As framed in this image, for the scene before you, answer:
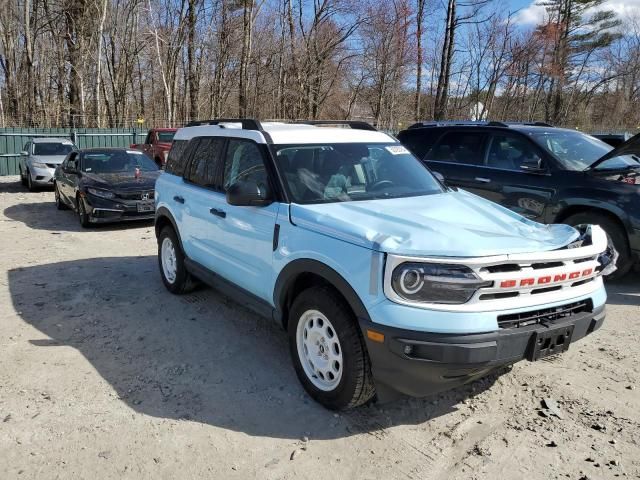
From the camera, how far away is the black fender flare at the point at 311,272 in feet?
9.58

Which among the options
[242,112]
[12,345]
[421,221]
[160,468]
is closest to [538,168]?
[421,221]

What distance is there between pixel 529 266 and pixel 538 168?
4015mm

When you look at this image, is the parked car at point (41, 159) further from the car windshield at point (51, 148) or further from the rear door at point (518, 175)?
the rear door at point (518, 175)

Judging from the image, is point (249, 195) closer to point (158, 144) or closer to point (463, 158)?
point (463, 158)

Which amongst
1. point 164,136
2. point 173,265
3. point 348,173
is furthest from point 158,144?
point 348,173

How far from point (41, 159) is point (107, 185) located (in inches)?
262

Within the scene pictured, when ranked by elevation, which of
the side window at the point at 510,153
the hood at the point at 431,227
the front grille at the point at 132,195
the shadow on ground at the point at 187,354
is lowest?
the shadow on ground at the point at 187,354

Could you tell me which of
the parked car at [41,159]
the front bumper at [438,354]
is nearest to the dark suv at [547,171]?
the front bumper at [438,354]

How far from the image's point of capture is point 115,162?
10.8m

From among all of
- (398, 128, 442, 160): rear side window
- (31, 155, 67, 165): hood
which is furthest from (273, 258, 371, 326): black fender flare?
(31, 155, 67, 165): hood

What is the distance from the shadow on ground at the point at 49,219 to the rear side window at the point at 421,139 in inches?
207

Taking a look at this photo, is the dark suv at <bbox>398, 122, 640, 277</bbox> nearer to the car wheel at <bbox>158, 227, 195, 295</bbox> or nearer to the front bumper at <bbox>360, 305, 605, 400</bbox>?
the front bumper at <bbox>360, 305, 605, 400</bbox>

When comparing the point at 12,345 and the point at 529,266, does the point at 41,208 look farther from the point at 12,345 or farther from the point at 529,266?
the point at 529,266

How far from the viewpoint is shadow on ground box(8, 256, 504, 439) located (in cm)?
332
